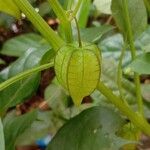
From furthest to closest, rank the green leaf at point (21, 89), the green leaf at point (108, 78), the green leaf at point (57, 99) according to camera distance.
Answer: the green leaf at point (57, 99)
the green leaf at point (108, 78)
the green leaf at point (21, 89)

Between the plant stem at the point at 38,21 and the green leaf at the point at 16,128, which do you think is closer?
the plant stem at the point at 38,21

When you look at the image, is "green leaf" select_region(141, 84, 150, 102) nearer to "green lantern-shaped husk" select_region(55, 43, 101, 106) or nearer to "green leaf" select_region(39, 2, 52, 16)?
"green lantern-shaped husk" select_region(55, 43, 101, 106)

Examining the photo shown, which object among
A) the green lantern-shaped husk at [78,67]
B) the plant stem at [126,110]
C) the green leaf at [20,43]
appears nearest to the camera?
the green lantern-shaped husk at [78,67]

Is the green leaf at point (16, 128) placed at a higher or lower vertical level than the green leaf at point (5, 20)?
higher

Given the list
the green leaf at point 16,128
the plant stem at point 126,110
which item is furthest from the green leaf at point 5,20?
the plant stem at point 126,110

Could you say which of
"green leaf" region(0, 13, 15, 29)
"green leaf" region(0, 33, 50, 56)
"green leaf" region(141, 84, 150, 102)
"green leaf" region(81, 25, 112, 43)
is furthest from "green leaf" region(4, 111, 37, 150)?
"green leaf" region(0, 13, 15, 29)

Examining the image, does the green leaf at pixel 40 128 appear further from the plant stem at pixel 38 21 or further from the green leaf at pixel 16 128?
the plant stem at pixel 38 21

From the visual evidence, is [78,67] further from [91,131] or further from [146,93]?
[146,93]
